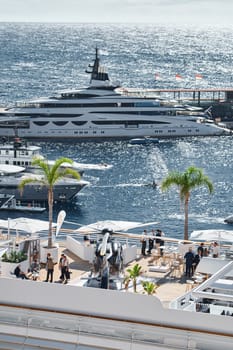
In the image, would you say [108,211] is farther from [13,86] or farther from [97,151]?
[13,86]

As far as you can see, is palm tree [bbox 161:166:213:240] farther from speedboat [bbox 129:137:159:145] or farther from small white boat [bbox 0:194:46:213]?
speedboat [bbox 129:137:159:145]

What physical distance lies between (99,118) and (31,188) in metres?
30.9

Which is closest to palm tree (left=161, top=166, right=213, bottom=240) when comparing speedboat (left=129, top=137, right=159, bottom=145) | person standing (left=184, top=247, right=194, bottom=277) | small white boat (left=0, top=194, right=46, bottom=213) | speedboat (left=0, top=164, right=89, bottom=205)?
person standing (left=184, top=247, right=194, bottom=277)

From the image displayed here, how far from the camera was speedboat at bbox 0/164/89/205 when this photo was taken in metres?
54.3

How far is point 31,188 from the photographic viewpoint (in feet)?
183

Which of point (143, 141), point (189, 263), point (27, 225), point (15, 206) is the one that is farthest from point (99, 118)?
point (189, 263)

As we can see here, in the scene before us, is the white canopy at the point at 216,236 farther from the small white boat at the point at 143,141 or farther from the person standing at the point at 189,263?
the small white boat at the point at 143,141

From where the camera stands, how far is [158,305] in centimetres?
968

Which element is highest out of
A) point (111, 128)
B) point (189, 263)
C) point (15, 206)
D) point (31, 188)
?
point (111, 128)

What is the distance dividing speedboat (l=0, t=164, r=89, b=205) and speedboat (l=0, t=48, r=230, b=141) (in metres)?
28.5

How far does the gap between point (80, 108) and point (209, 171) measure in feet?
75.9

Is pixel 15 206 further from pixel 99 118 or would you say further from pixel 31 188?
pixel 99 118

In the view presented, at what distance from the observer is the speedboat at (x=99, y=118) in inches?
3324

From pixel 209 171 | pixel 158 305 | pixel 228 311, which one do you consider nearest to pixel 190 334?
pixel 158 305
